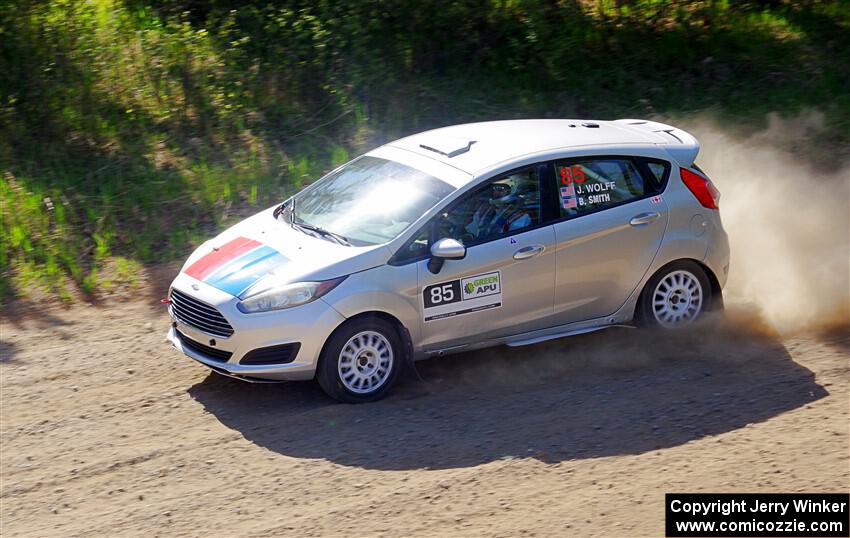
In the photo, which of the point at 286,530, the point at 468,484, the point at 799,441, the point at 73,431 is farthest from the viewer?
the point at 73,431

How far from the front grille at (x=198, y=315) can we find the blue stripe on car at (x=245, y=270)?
0.18 metres

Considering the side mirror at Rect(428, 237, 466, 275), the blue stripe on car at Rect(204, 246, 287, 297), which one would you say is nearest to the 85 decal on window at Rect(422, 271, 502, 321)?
the side mirror at Rect(428, 237, 466, 275)

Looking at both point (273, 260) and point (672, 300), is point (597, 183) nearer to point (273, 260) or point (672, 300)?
point (672, 300)

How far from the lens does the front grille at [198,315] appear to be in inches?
291

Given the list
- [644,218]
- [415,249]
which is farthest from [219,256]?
[644,218]

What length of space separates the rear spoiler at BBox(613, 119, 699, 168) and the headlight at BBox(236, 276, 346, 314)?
3329mm

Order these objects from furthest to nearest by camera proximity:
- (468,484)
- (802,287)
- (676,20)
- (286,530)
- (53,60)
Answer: (676,20)
(53,60)
(802,287)
(468,484)
(286,530)

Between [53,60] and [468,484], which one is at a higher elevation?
[53,60]

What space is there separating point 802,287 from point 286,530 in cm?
574

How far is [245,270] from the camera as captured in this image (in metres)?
7.65

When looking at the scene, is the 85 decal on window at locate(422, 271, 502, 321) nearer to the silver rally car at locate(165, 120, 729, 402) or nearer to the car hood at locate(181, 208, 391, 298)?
the silver rally car at locate(165, 120, 729, 402)

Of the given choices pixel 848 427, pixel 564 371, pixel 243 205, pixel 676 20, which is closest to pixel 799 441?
pixel 848 427

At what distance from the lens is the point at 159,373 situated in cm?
842

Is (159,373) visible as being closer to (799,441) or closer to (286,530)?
(286,530)
